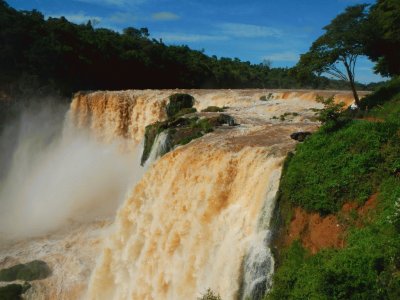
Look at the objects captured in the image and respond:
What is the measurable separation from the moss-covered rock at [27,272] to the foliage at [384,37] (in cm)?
1466

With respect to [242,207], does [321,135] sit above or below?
above

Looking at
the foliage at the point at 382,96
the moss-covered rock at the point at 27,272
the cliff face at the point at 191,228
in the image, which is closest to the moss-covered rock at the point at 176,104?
the cliff face at the point at 191,228

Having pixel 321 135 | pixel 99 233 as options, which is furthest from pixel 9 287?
pixel 321 135

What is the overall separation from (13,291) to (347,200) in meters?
12.4

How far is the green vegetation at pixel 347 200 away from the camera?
23.1 ft

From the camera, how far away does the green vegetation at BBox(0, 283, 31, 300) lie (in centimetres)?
1609

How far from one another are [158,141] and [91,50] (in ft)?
102

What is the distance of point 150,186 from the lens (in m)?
15.4

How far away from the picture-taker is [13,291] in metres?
16.2

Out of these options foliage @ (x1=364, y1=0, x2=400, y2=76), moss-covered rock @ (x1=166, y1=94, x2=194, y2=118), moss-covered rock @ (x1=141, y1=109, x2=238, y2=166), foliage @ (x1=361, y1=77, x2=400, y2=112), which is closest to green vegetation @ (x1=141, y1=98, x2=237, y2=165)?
moss-covered rock @ (x1=141, y1=109, x2=238, y2=166)

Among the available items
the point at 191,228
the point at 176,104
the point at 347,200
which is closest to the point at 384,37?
the point at 347,200

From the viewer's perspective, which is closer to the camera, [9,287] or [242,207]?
[242,207]

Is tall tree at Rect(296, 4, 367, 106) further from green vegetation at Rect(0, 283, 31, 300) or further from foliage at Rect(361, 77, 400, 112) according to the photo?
green vegetation at Rect(0, 283, 31, 300)

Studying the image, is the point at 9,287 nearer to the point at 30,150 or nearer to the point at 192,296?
the point at 192,296
